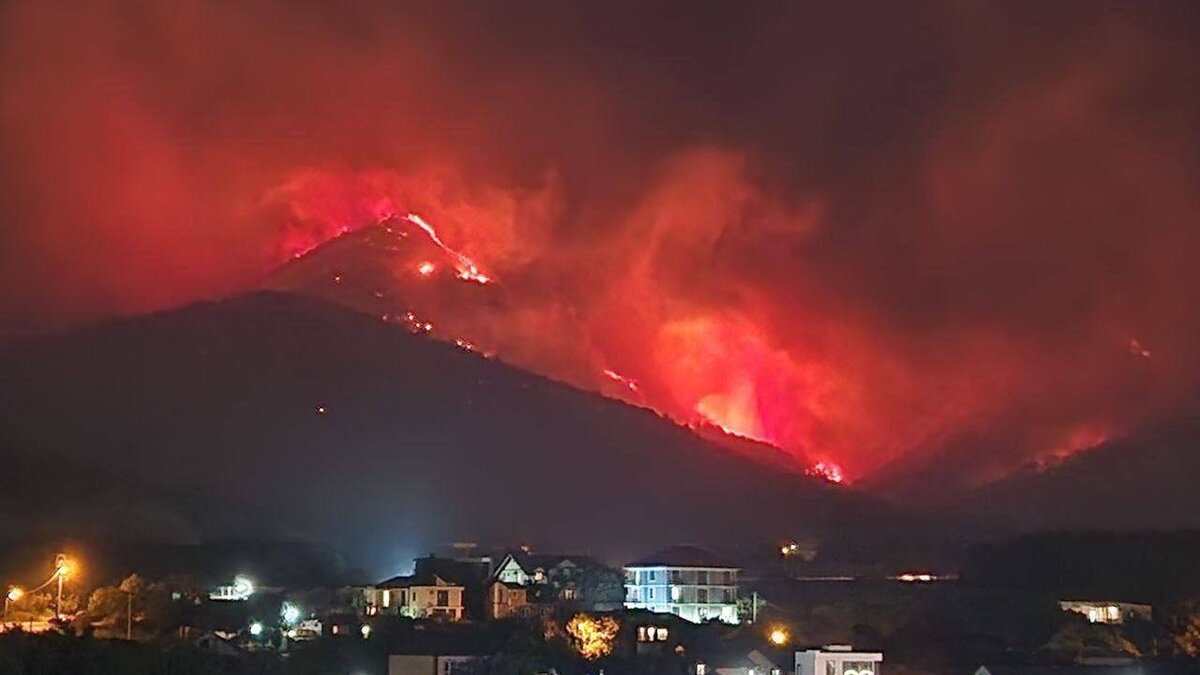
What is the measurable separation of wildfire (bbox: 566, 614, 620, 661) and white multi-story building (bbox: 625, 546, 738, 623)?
5.81m

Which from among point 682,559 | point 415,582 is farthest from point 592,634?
point 682,559

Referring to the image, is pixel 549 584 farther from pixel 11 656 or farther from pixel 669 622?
pixel 11 656

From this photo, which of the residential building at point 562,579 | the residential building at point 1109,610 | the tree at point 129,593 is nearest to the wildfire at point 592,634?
the residential building at point 562,579

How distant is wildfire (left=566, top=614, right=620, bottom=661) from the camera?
30297mm

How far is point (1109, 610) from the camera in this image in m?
38.5

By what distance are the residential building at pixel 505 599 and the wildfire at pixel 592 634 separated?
139 inches

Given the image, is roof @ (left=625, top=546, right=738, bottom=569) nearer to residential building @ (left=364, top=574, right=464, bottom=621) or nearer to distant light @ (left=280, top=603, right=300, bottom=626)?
residential building @ (left=364, top=574, right=464, bottom=621)

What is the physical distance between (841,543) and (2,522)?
22950 millimetres

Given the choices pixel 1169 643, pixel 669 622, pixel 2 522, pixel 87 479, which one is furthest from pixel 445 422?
pixel 1169 643

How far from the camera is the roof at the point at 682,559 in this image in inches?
1508

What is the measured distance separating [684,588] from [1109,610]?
10139mm

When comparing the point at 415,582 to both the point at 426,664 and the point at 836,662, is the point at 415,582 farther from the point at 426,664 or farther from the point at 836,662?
the point at 836,662

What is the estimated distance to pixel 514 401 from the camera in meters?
56.6

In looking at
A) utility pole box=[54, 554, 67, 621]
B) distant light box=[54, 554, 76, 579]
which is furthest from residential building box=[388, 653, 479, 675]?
distant light box=[54, 554, 76, 579]
